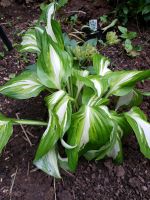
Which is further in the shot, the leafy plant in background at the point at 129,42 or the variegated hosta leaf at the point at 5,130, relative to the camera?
the leafy plant in background at the point at 129,42

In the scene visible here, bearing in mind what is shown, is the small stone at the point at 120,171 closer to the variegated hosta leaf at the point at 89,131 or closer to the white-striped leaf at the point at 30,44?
the variegated hosta leaf at the point at 89,131

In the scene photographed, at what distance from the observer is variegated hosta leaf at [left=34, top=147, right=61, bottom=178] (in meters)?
1.38

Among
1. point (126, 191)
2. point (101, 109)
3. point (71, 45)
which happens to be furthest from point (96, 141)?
point (71, 45)

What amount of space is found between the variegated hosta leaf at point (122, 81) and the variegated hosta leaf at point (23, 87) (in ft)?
1.05

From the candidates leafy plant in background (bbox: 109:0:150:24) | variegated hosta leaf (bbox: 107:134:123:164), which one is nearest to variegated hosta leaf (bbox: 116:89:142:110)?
variegated hosta leaf (bbox: 107:134:123:164)

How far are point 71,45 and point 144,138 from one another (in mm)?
729

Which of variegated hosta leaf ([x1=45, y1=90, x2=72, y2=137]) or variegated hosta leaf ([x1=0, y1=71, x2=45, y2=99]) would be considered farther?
variegated hosta leaf ([x1=0, y1=71, x2=45, y2=99])

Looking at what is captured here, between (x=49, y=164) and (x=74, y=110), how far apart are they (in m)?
0.31

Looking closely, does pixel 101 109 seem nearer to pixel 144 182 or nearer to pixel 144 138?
pixel 144 138

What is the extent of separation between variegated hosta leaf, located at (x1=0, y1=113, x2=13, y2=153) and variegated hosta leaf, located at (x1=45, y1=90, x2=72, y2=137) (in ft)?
0.62

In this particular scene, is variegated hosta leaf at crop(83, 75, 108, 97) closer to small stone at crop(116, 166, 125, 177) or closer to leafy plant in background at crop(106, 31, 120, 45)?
small stone at crop(116, 166, 125, 177)

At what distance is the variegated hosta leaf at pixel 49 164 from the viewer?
54.3 inches

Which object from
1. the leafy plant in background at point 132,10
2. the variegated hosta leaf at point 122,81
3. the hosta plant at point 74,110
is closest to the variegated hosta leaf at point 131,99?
the hosta plant at point 74,110

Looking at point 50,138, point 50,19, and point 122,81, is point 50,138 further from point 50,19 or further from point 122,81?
point 50,19
